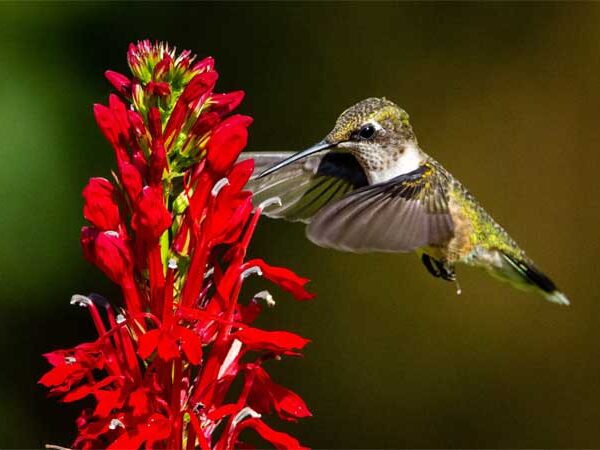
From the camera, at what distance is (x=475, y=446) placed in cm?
400

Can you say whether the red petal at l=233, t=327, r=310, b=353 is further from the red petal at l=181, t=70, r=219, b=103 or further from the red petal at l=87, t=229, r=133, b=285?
the red petal at l=181, t=70, r=219, b=103

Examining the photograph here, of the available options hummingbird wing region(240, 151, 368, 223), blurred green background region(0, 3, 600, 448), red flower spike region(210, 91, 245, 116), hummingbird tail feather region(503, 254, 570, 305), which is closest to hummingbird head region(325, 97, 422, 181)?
hummingbird wing region(240, 151, 368, 223)

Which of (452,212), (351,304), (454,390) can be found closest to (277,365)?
(351,304)

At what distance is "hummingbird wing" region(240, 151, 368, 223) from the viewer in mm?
2496

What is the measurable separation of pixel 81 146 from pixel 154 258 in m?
1.94

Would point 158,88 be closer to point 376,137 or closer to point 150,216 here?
point 150,216

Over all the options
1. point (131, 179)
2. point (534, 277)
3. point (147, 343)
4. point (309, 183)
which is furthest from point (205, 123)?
point (534, 277)

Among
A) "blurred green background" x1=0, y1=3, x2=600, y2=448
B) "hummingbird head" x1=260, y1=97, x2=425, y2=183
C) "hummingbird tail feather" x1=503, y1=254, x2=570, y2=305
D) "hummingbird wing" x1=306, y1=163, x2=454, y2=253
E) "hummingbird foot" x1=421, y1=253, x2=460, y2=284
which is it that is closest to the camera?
"hummingbird wing" x1=306, y1=163, x2=454, y2=253

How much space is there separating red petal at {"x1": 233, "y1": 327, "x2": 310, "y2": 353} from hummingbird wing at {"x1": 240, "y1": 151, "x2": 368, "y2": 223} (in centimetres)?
93

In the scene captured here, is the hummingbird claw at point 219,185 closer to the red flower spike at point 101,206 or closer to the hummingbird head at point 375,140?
the red flower spike at point 101,206

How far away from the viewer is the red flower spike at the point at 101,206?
4.93 feet

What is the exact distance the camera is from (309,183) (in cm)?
257

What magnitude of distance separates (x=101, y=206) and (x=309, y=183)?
112cm

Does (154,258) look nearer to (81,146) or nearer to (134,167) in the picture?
(134,167)
